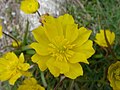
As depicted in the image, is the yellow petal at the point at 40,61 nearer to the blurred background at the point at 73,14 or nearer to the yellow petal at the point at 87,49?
the yellow petal at the point at 87,49

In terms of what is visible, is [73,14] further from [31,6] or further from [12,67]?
[12,67]

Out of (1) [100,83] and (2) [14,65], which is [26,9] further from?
(1) [100,83]

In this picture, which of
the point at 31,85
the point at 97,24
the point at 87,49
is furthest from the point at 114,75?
the point at 97,24

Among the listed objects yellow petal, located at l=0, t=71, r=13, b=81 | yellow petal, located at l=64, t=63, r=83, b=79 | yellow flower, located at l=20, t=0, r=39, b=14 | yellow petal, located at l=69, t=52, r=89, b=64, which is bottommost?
yellow petal, located at l=0, t=71, r=13, b=81

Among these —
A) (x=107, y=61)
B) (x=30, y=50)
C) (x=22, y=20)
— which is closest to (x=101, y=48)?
(x=107, y=61)

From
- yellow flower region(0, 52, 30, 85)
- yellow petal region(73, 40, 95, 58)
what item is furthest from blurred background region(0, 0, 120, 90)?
yellow petal region(73, 40, 95, 58)

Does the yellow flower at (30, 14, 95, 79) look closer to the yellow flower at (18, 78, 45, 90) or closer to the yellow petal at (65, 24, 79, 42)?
the yellow petal at (65, 24, 79, 42)
